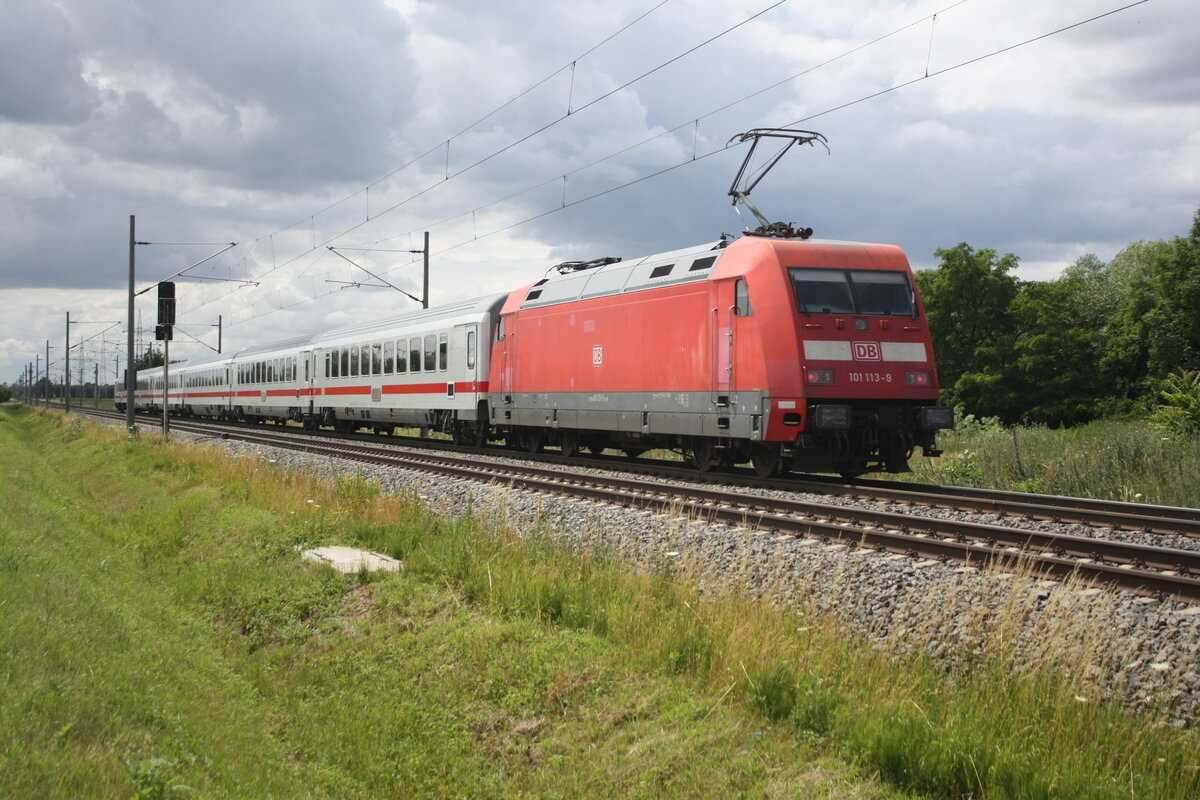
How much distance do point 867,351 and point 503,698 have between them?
913 centimetres

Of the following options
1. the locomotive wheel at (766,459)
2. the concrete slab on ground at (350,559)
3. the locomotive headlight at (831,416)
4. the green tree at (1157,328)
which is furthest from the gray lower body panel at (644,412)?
the green tree at (1157,328)

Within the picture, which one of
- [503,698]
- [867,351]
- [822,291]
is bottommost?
[503,698]

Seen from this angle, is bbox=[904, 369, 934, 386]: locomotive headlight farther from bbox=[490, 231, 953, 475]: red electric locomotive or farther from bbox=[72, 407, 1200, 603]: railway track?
bbox=[72, 407, 1200, 603]: railway track

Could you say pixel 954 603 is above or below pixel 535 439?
below

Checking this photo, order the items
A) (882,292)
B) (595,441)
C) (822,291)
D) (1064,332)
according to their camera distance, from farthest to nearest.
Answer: (1064,332) → (595,441) → (882,292) → (822,291)

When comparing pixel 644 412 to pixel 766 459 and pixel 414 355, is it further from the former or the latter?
pixel 414 355

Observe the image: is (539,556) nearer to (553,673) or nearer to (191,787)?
(553,673)

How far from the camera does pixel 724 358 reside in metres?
14.3

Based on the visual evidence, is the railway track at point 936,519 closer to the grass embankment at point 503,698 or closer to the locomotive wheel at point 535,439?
the grass embankment at point 503,698

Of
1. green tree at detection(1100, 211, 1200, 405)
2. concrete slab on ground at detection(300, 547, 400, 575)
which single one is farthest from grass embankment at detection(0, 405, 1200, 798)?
green tree at detection(1100, 211, 1200, 405)

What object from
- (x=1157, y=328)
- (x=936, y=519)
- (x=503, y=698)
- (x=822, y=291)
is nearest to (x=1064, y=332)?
(x=1157, y=328)

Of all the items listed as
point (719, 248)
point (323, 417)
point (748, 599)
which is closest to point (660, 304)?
point (719, 248)

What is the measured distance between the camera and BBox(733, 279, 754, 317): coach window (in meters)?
13.8

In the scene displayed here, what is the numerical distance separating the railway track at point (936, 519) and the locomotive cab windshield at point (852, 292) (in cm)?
251
